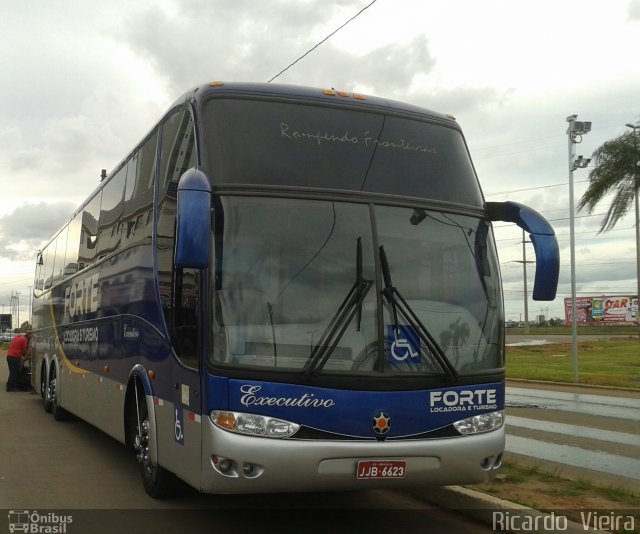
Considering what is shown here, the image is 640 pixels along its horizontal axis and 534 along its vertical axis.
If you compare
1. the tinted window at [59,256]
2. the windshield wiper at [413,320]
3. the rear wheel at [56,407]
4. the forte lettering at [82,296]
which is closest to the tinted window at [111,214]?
the forte lettering at [82,296]

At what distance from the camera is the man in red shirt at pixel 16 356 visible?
19359 mm

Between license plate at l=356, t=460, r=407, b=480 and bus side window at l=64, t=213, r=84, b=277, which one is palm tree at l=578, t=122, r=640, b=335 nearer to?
bus side window at l=64, t=213, r=84, b=277

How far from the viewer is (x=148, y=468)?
7.32 m

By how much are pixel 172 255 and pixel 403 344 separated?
215cm

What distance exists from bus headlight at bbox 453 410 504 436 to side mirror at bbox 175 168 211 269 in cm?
230

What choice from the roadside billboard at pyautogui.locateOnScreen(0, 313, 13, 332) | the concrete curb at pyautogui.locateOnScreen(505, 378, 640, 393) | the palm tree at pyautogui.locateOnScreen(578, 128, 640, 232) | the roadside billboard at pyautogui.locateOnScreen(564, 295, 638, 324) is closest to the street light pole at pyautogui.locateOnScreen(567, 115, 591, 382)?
the concrete curb at pyautogui.locateOnScreen(505, 378, 640, 393)

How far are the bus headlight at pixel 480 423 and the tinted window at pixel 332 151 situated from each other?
1.80 meters

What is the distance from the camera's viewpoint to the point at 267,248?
19.2 feet

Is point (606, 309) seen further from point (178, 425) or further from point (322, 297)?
point (322, 297)

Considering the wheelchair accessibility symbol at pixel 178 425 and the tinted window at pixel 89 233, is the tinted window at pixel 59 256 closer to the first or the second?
the tinted window at pixel 89 233

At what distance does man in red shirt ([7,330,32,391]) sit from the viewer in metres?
19.4

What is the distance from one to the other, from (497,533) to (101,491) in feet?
12.5

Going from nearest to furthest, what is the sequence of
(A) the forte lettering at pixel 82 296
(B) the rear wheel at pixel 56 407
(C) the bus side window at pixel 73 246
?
(A) the forte lettering at pixel 82 296
(C) the bus side window at pixel 73 246
(B) the rear wheel at pixel 56 407

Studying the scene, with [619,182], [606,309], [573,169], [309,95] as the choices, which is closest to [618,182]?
[619,182]
